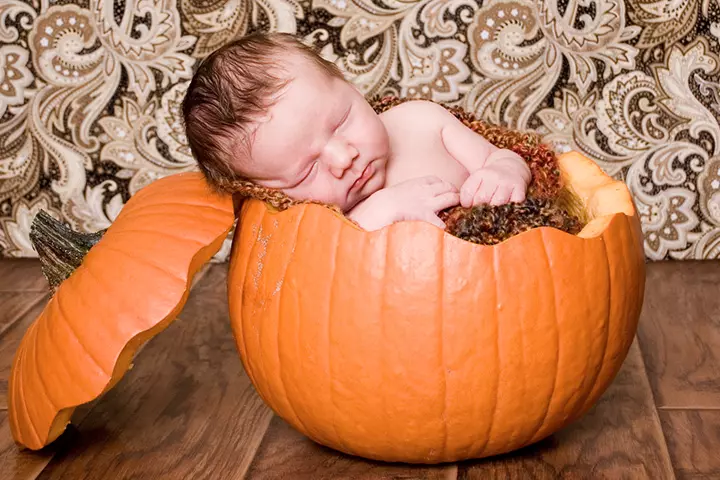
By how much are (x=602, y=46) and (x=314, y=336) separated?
1073 mm

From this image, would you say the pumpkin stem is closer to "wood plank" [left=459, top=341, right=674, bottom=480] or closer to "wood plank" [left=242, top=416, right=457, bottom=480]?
"wood plank" [left=242, top=416, right=457, bottom=480]

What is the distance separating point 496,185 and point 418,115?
220 millimetres

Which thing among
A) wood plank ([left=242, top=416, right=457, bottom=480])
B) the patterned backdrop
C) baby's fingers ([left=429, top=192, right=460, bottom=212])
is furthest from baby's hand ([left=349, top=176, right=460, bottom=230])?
the patterned backdrop

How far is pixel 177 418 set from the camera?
4.73 feet

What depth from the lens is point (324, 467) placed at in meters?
1.27

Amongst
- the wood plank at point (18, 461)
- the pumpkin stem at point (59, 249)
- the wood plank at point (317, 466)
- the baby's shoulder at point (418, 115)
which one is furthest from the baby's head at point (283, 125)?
the wood plank at point (18, 461)

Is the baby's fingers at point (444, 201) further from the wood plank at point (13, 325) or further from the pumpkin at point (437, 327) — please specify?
the wood plank at point (13, 325)

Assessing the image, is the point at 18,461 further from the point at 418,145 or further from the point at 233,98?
the point at 418,145

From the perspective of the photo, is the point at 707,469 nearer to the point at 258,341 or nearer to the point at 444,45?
the point at 258,341

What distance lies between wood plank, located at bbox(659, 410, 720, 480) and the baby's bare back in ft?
1.56

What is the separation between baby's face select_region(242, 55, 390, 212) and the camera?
1285 mm

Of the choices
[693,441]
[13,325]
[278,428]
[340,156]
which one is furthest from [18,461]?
[693,441]

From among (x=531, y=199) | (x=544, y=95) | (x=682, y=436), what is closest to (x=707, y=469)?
(x=682, y=436)

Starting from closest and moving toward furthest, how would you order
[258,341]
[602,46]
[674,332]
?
[258,341] < [674,332] < [602,46]
